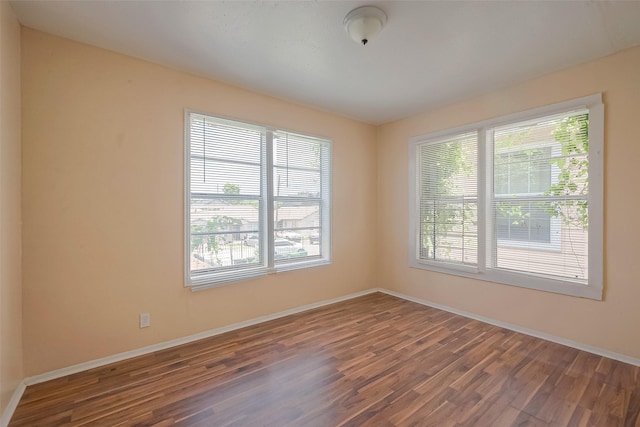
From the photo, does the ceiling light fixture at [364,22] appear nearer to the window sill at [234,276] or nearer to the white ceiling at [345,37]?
the white ceiling at [345,37]

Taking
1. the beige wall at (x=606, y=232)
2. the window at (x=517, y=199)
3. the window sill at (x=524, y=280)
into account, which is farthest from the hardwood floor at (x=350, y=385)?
the window at (x=517, y=199)

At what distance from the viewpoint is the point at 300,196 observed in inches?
151

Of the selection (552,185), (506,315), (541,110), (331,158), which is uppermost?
(541,110)

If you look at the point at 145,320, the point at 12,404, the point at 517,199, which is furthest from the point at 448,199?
the point at 12,404

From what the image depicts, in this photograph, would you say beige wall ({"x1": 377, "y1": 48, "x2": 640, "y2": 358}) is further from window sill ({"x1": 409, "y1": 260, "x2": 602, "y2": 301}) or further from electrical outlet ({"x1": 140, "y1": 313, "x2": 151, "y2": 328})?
electrical outlet ({"x1": 140, "y1": 313, "x2": 151, "y2": 328})

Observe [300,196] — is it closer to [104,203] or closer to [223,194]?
[223,194]

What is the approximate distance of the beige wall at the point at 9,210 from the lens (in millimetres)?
1774

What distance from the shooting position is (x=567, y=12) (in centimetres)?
198

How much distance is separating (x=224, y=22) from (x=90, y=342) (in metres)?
2.82

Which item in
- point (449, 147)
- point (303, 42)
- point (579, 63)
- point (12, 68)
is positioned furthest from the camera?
point (449, 147)

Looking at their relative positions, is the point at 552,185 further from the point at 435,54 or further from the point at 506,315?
the point at 435,54

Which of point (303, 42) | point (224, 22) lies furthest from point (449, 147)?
point (224, 22)

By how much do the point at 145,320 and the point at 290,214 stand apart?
1.94 metres

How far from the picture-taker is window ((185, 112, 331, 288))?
2.97 meters
